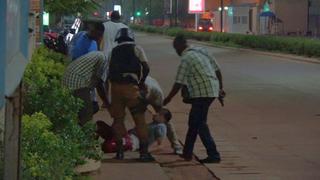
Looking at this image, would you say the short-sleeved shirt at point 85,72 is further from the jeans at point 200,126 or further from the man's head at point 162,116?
the jeans at point 200,126

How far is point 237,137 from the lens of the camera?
10.5 metres

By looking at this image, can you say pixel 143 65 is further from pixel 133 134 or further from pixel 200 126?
pixel 200 126

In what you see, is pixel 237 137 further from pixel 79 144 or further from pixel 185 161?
pixel 79 144

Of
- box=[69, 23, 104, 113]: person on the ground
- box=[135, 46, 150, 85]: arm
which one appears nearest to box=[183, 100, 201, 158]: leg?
box=[135, 46, 150, 85]: arm

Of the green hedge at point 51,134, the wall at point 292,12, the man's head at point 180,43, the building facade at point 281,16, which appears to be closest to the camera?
the green hedge at point 51,134

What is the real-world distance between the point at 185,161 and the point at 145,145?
2.07 feet

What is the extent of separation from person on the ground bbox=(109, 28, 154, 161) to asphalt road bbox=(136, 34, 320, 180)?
3.22 ft

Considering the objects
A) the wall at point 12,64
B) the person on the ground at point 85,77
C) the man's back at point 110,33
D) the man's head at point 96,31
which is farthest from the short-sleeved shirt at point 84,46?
the wall at point 12,64

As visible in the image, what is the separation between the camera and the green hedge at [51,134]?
4141 mm

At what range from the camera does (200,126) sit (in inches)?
329

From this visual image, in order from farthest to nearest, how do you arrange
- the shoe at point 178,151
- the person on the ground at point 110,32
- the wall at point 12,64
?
1. the person on the ground at point 110,32
2. the shoe at point 178,151
3. the wall at point 12,64

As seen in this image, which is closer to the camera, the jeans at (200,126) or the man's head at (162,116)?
the jeans at (200,126)

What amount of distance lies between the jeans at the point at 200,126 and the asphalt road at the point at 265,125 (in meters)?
0.26

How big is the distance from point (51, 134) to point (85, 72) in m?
3.28
